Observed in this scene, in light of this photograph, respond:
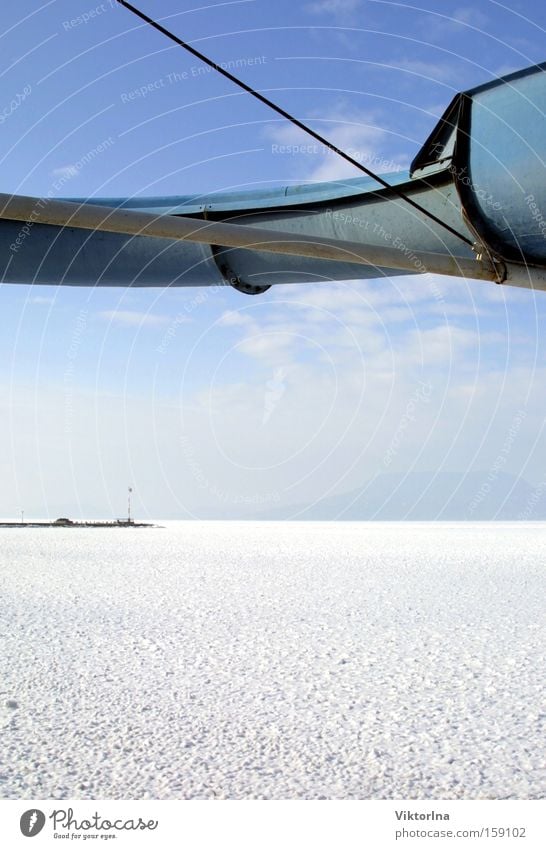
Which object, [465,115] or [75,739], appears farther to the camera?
[465,115]

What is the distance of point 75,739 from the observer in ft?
15.1

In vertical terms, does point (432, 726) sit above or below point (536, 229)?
below

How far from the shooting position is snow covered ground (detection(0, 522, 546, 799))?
162 inches

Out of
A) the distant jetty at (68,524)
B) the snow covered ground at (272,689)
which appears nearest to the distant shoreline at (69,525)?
the distant jetty at (68,524)

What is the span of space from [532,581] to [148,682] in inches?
301

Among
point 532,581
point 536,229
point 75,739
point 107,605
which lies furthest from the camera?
point 532,581

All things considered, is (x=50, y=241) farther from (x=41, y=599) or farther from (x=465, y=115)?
(x=41, y=599)

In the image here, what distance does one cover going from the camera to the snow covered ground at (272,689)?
412 cm
